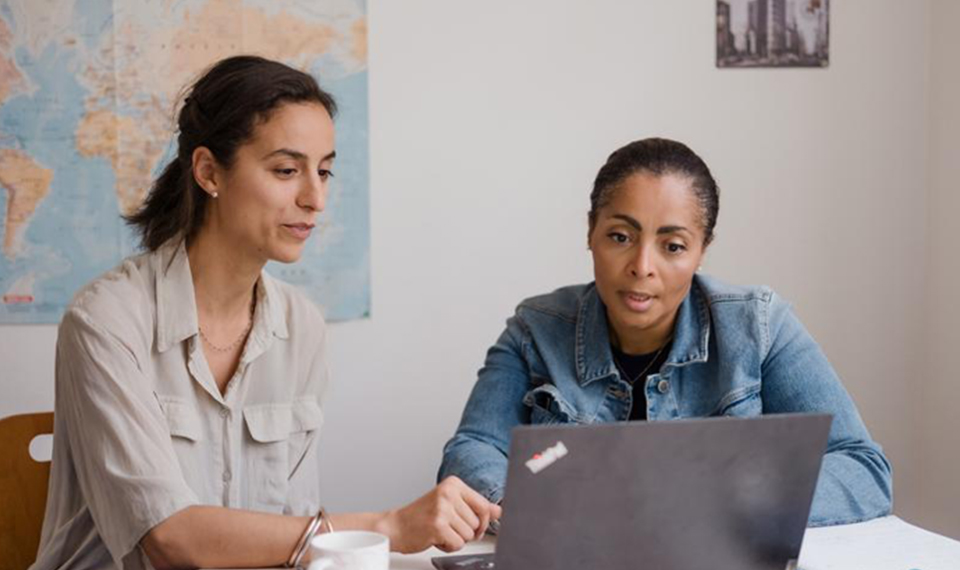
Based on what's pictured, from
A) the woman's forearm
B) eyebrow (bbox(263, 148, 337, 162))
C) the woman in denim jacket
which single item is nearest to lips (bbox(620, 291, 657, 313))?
the woman in denim jacket

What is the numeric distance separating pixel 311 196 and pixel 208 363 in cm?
31

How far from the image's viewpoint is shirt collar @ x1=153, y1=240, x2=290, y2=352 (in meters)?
1.68

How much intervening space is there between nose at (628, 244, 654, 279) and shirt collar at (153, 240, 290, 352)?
1.88 ft

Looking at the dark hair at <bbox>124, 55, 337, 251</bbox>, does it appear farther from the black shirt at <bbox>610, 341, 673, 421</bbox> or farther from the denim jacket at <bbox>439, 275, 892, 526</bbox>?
the black shirt at <bbox>610, 341, 673, 421</bbox>

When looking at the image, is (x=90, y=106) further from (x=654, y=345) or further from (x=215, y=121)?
(x=654, y=345)

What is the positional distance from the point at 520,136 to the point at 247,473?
139cm

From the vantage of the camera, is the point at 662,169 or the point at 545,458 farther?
the point at 662,169

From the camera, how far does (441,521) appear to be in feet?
4.54

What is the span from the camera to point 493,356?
191cm

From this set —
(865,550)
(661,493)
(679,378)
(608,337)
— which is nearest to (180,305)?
(608,337)

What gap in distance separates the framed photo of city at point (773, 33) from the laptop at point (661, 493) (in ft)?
6.68

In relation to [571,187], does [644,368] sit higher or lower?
lower

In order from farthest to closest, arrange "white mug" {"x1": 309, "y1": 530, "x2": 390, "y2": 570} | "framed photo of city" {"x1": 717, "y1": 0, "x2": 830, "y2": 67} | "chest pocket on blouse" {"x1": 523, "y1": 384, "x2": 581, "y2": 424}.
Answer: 1. "framed photo of city" {"x1": 717, "y1": 0, "x2": 830, "y2": 67}
2. "chest pocket on blouse" {"x1": 523, "y1": 384, "x2": 581, "y2": 424}
3. "white mug" {"x1": 309, "y1": 530, "x2": 390, "y2": 570}

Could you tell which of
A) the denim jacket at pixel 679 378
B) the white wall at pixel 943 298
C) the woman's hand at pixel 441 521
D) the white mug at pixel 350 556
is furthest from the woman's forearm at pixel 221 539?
the white wall at pixel 943 298
